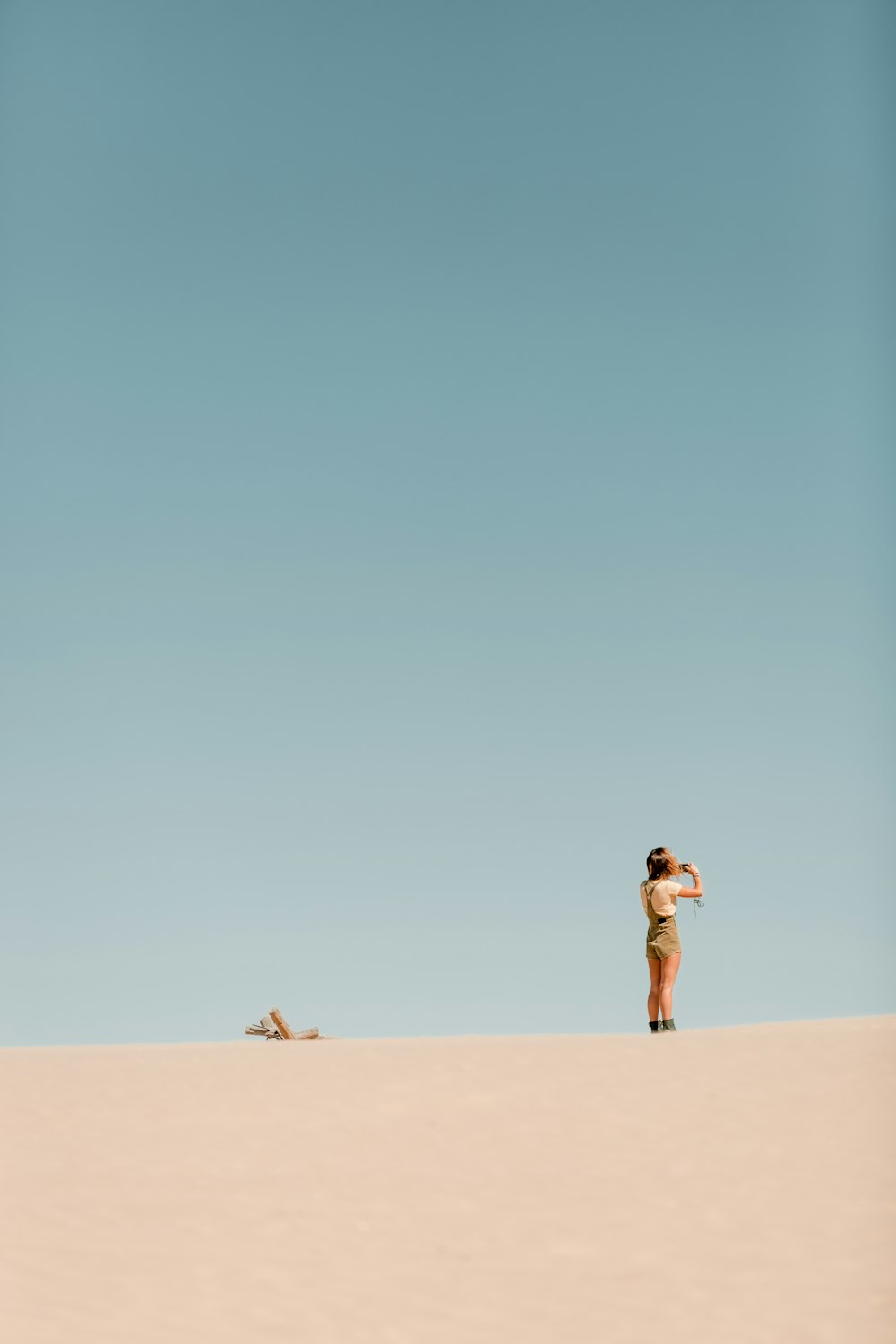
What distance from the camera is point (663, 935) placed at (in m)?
13.3

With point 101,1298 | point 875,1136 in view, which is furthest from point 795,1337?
point 101,1298

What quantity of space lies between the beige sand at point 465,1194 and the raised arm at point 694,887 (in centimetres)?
156

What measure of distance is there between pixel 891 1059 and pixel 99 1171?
596cm

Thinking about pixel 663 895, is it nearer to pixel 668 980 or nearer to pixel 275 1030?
pixel 668 980

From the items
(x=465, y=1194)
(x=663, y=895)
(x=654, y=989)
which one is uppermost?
(x=663, y=895)

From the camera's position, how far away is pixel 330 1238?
27.3 ft

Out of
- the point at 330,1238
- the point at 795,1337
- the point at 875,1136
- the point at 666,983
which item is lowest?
the point at 795,1337

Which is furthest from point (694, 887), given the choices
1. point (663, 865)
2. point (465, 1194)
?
point (465, 1194)

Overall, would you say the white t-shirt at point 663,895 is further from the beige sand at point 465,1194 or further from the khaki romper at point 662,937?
the beige sand at point 465,1194

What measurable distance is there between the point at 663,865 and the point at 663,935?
2.26 feet

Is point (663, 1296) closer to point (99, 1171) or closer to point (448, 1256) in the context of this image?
point (448, 1256)

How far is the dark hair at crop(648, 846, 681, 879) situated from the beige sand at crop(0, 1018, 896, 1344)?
1801 millimetres

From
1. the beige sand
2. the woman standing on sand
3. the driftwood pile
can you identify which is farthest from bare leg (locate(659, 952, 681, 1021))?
the driftwood pile

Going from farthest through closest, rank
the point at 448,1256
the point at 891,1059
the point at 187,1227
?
the point at 891,1059
the point at 187,1227
the point at 448,1256
